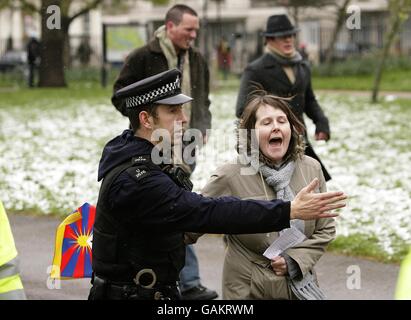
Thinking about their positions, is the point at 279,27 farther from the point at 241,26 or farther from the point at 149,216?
the point at 241,26

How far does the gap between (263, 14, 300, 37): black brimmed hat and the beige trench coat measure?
10.6 ft

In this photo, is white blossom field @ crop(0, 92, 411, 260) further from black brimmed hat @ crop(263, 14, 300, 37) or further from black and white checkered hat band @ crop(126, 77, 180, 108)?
black and white checkered hat band @ crop(126, 77, 180, 108)

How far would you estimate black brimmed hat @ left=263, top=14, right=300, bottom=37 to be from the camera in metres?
7.59

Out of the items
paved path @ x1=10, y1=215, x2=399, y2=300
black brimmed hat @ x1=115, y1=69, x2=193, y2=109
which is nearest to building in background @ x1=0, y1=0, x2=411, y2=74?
paved path @ x1=10, y1=215, x2=399, y2=300

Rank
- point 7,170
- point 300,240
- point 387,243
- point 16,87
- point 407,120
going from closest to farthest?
point 300,240 < point 387,243 < point 7,170 < point 407,120 < point 16,87

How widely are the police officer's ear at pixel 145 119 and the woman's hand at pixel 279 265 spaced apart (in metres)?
0.86

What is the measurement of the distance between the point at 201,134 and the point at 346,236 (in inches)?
82.2

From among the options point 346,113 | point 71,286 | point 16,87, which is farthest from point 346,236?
point 16,87

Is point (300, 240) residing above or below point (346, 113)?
above

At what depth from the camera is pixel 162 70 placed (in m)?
7.23

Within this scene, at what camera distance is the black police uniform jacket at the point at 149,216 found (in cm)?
376

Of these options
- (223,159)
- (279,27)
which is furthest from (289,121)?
(223,159)

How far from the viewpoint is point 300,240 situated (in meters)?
4.34

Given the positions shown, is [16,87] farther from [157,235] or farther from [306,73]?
[157,235]
